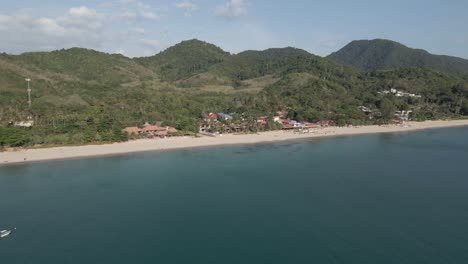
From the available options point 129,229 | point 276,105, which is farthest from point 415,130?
point 129,229

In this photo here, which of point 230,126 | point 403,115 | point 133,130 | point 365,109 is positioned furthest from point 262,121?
point 403,115

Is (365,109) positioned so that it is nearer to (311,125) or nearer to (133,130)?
(311,125)

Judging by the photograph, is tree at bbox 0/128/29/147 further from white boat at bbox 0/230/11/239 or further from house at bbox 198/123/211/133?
white boat at bbox 0/230/11/239

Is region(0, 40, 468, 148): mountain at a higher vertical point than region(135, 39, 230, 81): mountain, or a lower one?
lower

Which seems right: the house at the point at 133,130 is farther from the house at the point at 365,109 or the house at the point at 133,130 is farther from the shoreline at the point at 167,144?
the house at the point at 365,109

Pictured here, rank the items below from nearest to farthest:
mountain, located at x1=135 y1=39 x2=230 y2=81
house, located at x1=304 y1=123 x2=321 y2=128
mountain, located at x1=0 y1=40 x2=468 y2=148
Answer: mountain, located at x1=0 y1=40 x2=468 y2=148
house, located at x1=304 y1=123 x2=321 y2=128
mountain, located at x1=135 y1=39 x2=230 y2=81

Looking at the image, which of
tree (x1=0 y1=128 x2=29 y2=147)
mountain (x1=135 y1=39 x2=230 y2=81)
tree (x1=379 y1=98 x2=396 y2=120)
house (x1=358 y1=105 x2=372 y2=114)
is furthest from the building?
mountain (x1=135 y1=39 x2=230 y2=81)
